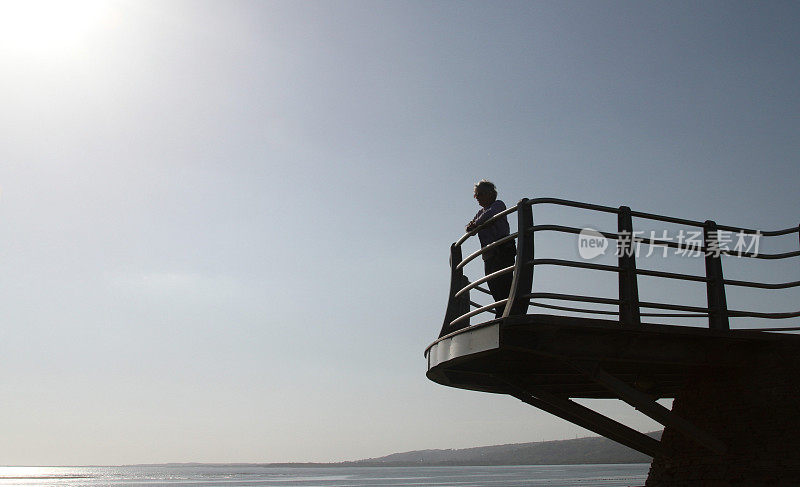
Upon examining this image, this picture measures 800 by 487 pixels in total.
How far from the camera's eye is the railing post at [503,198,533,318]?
6.92 meters

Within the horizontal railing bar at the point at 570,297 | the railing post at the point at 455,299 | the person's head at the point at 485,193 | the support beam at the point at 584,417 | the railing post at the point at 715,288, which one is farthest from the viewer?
the railing post at the point at 455,299

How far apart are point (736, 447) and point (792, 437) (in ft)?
1.94

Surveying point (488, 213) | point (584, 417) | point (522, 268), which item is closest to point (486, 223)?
point (488, 213)

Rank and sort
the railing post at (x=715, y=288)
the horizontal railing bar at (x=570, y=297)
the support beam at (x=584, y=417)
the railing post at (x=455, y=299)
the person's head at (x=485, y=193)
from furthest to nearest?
the railing post at (x=455, y=299) → the person's head at (x=485, y=193) → the support beam at (x=584, y=417) → the railing post at (x=715, y=288) → the horizontal railing bar at (x=570, y=297)

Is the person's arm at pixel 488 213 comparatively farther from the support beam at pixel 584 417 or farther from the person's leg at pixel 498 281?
the support beam at pixel 584 417

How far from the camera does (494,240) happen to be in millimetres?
8547

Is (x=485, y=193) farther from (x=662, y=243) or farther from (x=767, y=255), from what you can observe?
(x=767, y=255)

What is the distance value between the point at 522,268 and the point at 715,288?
7.21 feet

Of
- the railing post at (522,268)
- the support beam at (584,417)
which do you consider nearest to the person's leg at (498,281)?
the support beam at (584,417)

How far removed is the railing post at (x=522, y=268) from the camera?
6.92 meters

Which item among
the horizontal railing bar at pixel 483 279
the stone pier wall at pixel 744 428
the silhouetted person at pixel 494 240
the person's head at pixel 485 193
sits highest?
the person's head at pixel 485 193

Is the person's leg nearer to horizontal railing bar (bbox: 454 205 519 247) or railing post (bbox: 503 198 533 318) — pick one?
horizontal railing bar (bbox: 454 205 519 247)

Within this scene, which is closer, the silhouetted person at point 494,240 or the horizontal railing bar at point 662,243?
the horizontal railing bar at point 662,243

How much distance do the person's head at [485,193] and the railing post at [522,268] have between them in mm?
1589
